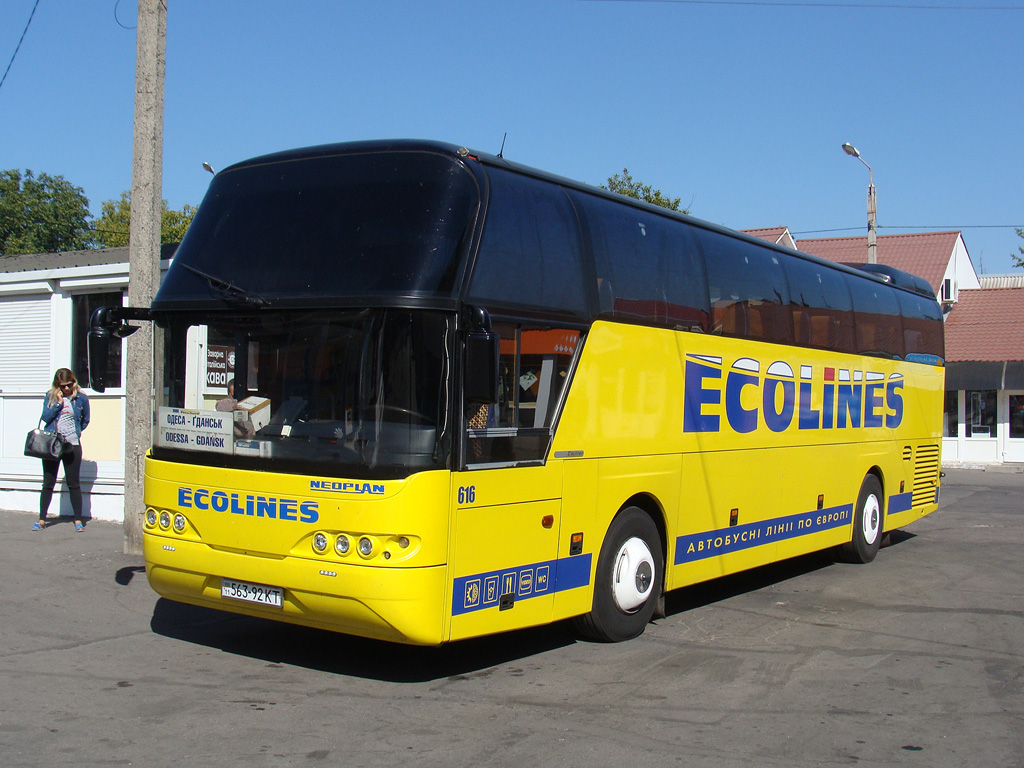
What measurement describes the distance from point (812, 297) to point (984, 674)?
5252mm

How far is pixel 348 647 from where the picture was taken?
7.66m

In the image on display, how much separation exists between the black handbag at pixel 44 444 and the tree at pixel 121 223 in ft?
134

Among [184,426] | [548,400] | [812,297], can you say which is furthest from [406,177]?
[812,297]

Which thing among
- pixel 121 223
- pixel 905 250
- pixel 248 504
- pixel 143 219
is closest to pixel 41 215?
pixel 121 223

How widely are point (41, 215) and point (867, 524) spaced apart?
178 ft

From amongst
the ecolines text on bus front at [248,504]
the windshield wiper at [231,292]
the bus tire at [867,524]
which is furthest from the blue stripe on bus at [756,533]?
the windshield wiper at [231,292]

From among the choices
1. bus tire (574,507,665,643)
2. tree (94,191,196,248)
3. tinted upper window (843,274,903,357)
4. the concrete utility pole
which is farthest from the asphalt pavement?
tree (94,191,196,248)

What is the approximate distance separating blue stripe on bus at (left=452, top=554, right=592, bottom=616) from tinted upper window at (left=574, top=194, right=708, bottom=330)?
1958 millimetres

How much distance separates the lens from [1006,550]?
13.9m

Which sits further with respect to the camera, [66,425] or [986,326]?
[986,326]

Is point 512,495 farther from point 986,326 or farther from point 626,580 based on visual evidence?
point 986,326

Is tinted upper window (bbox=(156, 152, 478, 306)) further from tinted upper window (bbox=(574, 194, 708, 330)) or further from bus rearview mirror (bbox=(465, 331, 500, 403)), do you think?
tinted upper window (bbox=(574, 194, 708, 330))

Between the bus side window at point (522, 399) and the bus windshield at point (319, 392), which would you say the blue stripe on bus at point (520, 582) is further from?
the bus windshield at point (319, 392)

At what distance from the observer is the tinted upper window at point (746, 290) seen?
9.58 meters
